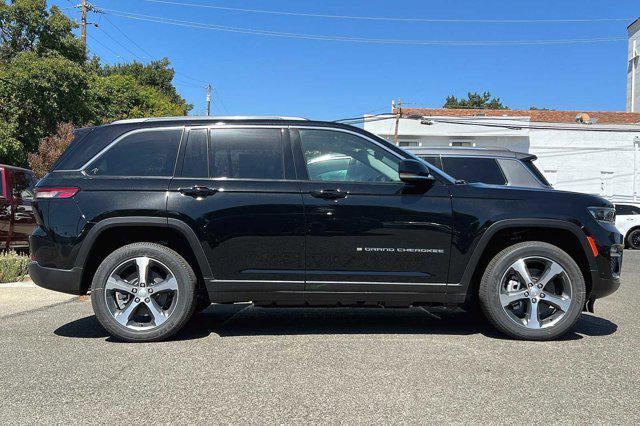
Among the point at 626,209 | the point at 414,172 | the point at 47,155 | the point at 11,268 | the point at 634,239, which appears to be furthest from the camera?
the point at 626,209

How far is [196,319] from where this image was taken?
230 inches

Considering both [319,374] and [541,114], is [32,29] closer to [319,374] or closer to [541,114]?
[319,374]

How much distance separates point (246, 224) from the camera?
4.62 metres

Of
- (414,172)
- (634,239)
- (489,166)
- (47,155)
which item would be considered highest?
(47,155)

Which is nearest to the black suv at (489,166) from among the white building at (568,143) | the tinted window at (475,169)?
the tinted window at (475,169)

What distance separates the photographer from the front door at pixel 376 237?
4.63m

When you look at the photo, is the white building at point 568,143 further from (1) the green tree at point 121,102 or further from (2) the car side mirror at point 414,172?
(2) the car side mirror at point 414,172

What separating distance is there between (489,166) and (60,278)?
242 inches

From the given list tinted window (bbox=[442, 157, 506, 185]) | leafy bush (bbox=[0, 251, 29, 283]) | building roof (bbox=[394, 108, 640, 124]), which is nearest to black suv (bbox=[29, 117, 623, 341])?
tinted window (bbox=[442, 157, 506, 185])

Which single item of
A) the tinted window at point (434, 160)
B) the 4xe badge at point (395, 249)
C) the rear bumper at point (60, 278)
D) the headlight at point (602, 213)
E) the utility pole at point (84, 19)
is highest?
the utility pole at point (84, 19)

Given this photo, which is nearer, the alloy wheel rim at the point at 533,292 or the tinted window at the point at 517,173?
the alloy wheel rim at the point at 533,292

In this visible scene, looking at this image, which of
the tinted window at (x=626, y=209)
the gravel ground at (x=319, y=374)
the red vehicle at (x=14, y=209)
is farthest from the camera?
the tinted window at (x=626, y=209)

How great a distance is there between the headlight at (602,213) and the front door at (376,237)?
4.35 ft

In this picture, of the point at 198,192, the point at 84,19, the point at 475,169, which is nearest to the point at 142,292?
the point at 198,192
